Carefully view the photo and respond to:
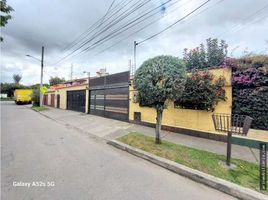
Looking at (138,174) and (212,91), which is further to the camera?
(212,91)

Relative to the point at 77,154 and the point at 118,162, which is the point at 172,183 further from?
the point at 77,154

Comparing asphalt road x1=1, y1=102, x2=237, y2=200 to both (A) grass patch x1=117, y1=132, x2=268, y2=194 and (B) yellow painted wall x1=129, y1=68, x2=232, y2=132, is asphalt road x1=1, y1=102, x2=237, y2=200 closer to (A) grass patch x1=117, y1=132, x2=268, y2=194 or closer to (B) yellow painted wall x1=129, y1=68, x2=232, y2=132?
(A) grass patch x1=117, y1=132, x2=268, y2=194

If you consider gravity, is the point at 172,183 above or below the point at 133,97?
below

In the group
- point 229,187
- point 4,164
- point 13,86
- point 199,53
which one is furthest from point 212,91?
point 13,86

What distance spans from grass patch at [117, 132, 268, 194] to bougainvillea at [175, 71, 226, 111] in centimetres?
253

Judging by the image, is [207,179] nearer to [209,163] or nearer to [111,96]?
[209,163]

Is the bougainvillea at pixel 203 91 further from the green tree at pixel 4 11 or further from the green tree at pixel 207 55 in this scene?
the green tree at pixel 4 11

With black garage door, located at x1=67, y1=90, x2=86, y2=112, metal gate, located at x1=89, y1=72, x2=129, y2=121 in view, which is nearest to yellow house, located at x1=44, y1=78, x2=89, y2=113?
black garage door, located at x1=67, y1=90, x2=86, y2=112

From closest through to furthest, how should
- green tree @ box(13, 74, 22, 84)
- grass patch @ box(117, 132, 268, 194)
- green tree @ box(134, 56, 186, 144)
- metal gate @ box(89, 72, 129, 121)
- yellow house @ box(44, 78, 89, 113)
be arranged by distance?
1. grass patch @ box(117, 132, 268, 194)
2. green tree @ box(134, 56, 186, 144)
3. metal gate @ box(89, 72, 129, 121)
4. yellow house @ box(44, 78, 89, 113)
5. green tree @ box(13, 74, 22, 84)

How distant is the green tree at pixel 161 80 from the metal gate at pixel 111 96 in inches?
261

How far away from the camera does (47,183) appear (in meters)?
4.07

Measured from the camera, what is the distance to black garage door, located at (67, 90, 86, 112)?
65.2 feet

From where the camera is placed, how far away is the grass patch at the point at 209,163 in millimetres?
4367

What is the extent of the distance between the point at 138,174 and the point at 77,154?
7.85 feet
